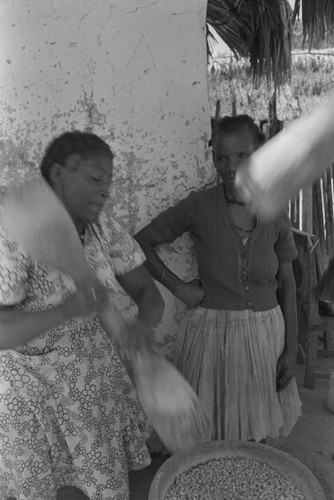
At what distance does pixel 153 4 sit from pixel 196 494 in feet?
6.40

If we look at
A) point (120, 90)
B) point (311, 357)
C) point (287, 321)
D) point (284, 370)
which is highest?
point (120, 90)

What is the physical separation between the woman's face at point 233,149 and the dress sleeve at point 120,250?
494 millimetres

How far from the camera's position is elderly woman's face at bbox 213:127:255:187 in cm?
204

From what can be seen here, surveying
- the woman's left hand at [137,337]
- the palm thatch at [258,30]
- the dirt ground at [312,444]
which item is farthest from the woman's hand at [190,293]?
the palm thatch at [258,30]

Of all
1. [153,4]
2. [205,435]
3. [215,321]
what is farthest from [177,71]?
[205,435]

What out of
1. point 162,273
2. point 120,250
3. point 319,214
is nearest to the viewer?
point 120,250

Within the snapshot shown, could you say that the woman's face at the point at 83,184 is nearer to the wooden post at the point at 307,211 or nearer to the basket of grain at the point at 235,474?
the basket of grain at the point at 235,474

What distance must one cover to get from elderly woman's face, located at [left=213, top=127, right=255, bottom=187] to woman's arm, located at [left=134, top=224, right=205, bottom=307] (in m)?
0.45

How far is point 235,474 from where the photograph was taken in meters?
1.80

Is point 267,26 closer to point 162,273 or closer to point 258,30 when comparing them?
point 258,30

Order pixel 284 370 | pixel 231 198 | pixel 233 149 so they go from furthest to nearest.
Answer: pixel 284 370 → pixel 231 198 → pixel 233 149

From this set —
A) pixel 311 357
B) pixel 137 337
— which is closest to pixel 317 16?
pixel 311 357

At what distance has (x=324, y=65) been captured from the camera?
652 centimetres

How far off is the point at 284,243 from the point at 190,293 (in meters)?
0.48
